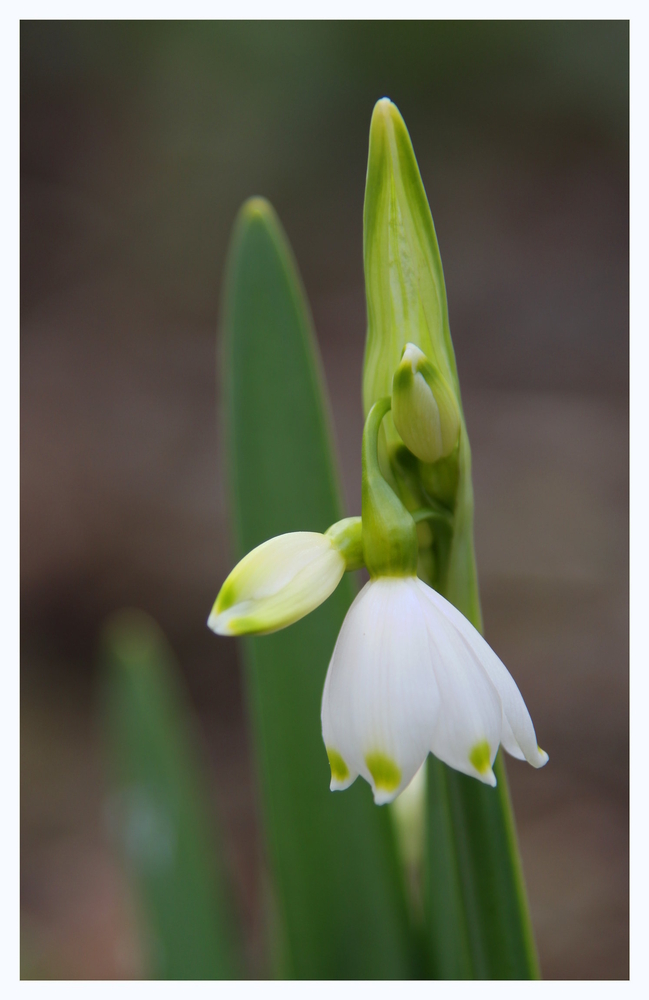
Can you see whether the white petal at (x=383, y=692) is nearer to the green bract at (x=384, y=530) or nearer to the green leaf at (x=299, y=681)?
the green bract at (x=384, y=530)

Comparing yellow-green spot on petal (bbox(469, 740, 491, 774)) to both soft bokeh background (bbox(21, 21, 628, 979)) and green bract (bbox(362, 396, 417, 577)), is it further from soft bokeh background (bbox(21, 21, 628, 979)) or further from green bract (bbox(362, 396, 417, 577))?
soft bokeh background (bbox(21, 21, 628, 979))

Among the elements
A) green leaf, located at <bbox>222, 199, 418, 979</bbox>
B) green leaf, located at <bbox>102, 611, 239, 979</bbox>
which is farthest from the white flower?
green leaf, located at <bbox>102, 611, 239, 979</bbox>

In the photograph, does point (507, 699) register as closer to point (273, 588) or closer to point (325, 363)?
point (273, 588)

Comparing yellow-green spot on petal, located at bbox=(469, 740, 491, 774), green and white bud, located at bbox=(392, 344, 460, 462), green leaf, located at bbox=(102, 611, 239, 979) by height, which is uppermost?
green and white bud, located at bbox=(392, 344, 460, 462)

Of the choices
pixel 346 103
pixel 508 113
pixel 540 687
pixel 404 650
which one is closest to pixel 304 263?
pixel 346 103

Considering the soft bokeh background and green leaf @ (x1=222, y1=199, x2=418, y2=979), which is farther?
the soft bokeh background

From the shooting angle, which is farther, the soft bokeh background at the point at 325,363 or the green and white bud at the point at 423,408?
the soft bokeh background at the point at 325,363

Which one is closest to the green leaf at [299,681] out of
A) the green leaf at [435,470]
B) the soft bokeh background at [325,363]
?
the green leaf at [435,470]
